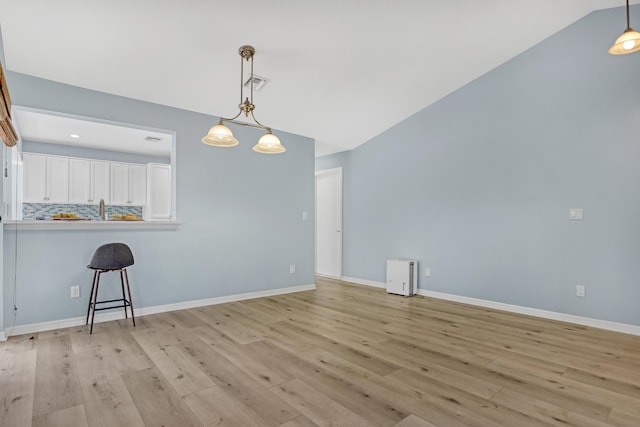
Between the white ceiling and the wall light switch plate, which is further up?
the white ceiling

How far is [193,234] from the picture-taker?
4.28m

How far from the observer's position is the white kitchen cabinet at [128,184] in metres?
6.20

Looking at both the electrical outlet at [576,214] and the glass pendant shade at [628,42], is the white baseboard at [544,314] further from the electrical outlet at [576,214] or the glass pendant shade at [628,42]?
the glass pendant shade at [628,42]

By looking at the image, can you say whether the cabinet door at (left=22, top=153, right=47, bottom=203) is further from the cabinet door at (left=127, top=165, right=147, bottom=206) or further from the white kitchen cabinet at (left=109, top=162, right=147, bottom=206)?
the cabinet door at (left=127, top=165, right=147, bottom=206)

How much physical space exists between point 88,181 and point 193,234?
10.2ft

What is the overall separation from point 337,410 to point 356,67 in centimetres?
347

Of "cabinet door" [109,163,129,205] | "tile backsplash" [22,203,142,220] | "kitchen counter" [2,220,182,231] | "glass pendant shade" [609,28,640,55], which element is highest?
"glass pendant shade" [609,28,640,55]

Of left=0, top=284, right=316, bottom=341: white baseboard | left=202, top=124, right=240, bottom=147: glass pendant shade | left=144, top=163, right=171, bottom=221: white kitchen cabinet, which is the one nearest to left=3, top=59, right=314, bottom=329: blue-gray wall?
left=0, top=284, right=316, bottom=341: white baseboard

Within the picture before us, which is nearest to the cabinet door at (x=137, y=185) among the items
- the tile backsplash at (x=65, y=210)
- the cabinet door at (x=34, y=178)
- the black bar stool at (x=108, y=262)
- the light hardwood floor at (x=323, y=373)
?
the tile backsplash at (x=65, y=210)

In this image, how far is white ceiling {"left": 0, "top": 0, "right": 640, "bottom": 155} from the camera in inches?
110

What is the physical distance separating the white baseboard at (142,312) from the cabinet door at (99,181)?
10.3 feet

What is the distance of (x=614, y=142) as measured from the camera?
342 centimetres

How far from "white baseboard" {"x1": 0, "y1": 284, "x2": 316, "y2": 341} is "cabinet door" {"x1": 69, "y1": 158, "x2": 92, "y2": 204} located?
3149 millimetres

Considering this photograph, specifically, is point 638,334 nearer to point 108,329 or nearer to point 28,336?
point 108,329
